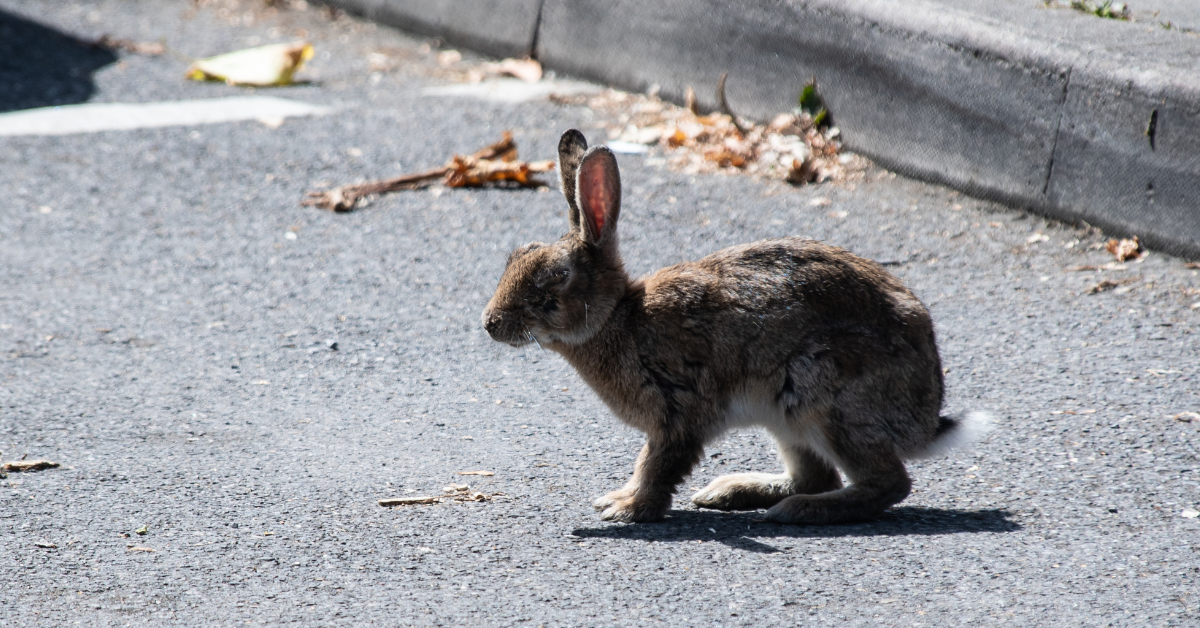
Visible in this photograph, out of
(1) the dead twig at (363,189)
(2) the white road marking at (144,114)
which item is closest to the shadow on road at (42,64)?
(2) the white road marking at (144,114)

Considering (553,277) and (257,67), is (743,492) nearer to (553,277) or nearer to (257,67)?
(553,277)

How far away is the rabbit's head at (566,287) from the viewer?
4.02 metres

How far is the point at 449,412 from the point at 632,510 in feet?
3.91

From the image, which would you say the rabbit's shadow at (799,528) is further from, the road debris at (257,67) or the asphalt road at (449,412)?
the road debris at (257,67)

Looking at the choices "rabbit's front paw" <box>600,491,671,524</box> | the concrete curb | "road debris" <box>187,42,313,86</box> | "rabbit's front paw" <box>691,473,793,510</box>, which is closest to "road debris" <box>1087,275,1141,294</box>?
the concrete curb

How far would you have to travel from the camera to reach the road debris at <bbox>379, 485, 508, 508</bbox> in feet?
12.8

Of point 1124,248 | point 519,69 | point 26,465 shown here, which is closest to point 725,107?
point 519,69

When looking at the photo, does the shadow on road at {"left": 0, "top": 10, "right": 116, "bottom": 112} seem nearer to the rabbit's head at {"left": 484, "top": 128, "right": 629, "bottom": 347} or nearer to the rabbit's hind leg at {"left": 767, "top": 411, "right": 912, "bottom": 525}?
the rabbit's head at {"left": 484, "top": 128, "right": 629, "bottom": 347}

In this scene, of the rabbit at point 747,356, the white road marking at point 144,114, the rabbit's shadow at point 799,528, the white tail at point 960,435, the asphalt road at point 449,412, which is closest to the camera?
the asphalt road at point 449,412

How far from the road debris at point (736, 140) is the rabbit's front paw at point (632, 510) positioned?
3.58m

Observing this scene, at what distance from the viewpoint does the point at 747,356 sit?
3.85 m

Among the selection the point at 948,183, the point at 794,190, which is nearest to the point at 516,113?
the point at 794,190

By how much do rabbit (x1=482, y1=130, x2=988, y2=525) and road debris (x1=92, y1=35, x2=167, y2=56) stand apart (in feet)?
22.7

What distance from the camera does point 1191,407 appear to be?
4.47 m
